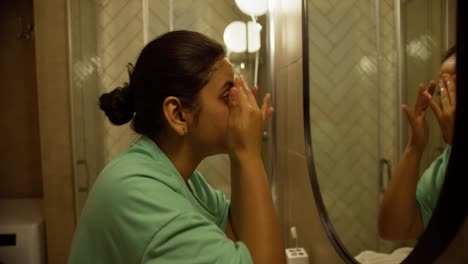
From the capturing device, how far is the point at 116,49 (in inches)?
74.6

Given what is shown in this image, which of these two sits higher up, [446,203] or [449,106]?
[449,106]

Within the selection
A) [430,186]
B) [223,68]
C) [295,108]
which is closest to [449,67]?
[430,186]

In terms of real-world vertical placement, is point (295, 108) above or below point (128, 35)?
below

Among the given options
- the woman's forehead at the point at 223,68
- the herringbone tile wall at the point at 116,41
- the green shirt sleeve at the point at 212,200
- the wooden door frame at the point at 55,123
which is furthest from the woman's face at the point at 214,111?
the wooden door frame at the point at 55,123

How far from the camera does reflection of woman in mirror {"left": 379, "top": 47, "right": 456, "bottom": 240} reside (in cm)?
38

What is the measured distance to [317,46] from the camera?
0.90 meters

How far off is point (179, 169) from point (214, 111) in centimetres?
14

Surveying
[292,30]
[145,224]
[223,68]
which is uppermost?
[292,30]

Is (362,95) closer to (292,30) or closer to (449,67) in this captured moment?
(449,67)

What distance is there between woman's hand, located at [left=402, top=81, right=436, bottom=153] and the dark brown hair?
13.8 inches

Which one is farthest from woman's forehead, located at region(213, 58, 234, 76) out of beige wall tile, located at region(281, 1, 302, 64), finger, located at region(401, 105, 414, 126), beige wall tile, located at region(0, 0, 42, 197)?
beige wall tile, located at region(0, 0, 42, 197)

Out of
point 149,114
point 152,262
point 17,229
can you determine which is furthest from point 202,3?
point 152,262

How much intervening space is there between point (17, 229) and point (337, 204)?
163 cm

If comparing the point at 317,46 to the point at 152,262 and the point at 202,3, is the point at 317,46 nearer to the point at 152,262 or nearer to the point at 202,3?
the point at 152,262
